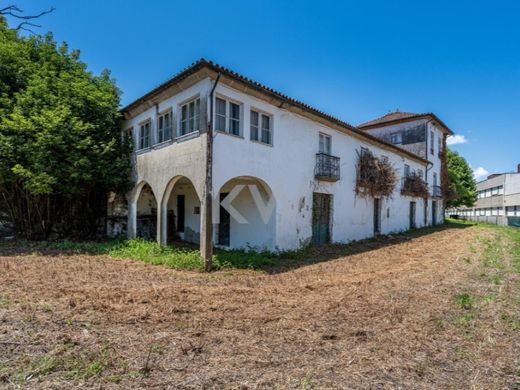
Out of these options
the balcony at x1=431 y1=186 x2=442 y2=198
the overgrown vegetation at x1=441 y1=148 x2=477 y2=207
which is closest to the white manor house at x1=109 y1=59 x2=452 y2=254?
the balcony at x1=431 y1=186 x2=442 y2=198

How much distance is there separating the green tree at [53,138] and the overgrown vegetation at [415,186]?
Answer: 16085mm

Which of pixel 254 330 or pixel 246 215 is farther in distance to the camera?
pixel 246 215

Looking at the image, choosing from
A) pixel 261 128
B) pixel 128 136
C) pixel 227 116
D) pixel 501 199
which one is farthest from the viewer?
pixel 501 199

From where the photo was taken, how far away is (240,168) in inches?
378

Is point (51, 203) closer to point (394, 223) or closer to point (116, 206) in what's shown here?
point (116, 206)

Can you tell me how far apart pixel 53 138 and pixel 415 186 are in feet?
65.9

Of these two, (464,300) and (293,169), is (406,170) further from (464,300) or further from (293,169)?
(464,300)

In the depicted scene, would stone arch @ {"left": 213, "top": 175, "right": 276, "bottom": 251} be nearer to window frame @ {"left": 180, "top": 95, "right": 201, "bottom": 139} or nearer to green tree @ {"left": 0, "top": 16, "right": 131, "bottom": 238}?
window frame @ {"left": 180, "top": 95, "right": 201, "bottom": 139}

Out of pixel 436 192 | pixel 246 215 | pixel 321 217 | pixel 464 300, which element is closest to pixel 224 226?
pixel 246 215

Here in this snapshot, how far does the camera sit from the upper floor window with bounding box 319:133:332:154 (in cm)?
1323

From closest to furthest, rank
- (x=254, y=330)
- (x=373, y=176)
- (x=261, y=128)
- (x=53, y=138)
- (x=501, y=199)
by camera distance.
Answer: (x=254, y=330) → (x=261, y=128) → (x=53, y=138) → (x=373, y=176) → (x=501, y=199)

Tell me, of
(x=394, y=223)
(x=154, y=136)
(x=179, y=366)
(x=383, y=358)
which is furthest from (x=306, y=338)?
(x=394, y=223)

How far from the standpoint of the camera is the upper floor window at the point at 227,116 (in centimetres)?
921

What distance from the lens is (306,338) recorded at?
411 centimetres
